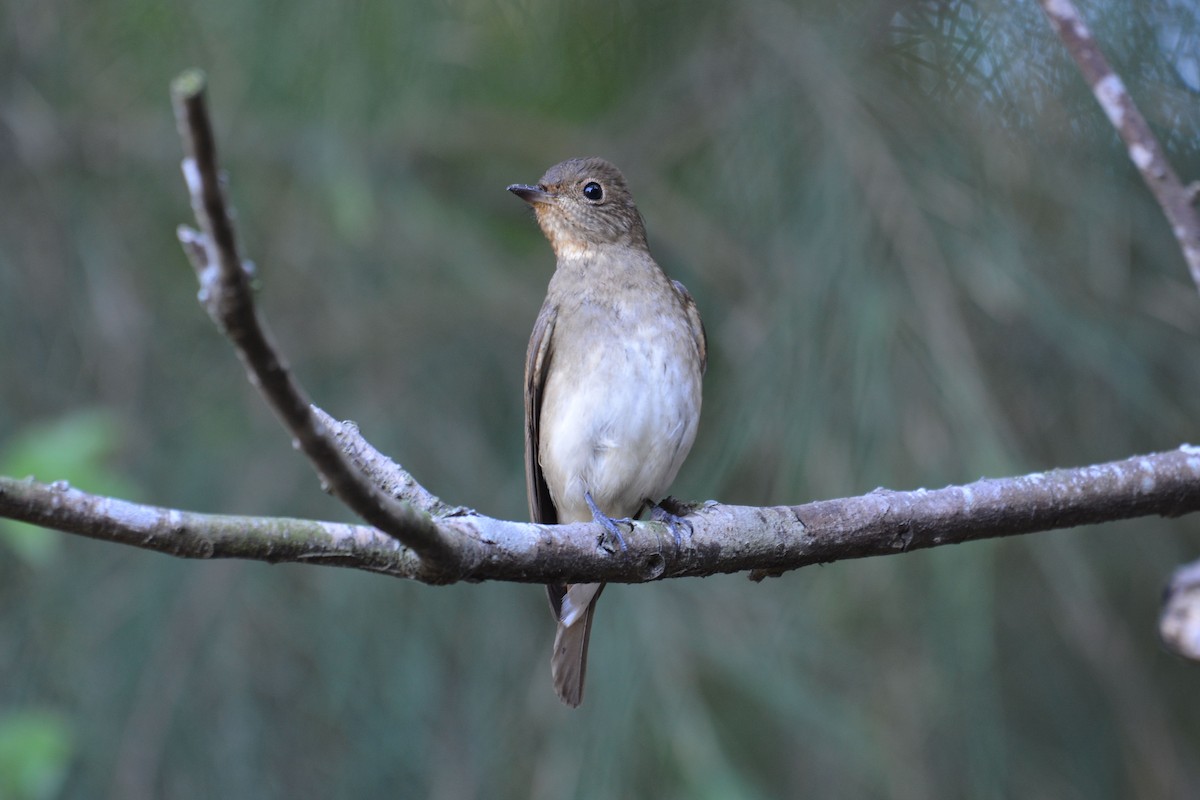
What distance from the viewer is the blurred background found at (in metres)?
3.83

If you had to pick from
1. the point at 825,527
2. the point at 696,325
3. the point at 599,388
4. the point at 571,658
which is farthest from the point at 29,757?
the point at 825,527

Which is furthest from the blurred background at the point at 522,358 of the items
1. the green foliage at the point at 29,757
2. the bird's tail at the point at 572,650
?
the bird's tail at the point at 572,650

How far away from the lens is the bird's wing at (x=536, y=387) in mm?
3773

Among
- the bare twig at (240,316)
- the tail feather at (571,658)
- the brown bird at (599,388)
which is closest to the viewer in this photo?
the bare twig at (240,316)

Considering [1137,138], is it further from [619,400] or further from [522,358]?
[522,358]

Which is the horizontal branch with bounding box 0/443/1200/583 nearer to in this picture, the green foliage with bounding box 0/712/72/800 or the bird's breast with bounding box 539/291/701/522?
the bird's breast with bounding box 539/291/701/522

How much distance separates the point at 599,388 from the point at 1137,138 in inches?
59.2

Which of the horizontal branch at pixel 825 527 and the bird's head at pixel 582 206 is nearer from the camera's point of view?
the horizontal branch at pixel 825 527

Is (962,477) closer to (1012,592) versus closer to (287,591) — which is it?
(1012,592)

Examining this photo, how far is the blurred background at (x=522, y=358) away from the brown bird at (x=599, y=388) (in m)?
0.29

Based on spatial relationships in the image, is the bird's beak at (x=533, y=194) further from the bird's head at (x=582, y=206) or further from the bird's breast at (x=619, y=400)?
the bird's breast at (x=619, y=400)

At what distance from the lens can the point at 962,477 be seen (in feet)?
11.9

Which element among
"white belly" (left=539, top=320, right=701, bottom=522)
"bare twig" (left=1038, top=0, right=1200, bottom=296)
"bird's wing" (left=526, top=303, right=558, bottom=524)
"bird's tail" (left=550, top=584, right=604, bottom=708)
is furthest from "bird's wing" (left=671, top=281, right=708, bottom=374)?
"bare twig" (left=1038, top=0, right=1200, bottom=296)

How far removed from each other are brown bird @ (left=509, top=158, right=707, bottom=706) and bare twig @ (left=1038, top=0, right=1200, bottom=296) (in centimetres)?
133
